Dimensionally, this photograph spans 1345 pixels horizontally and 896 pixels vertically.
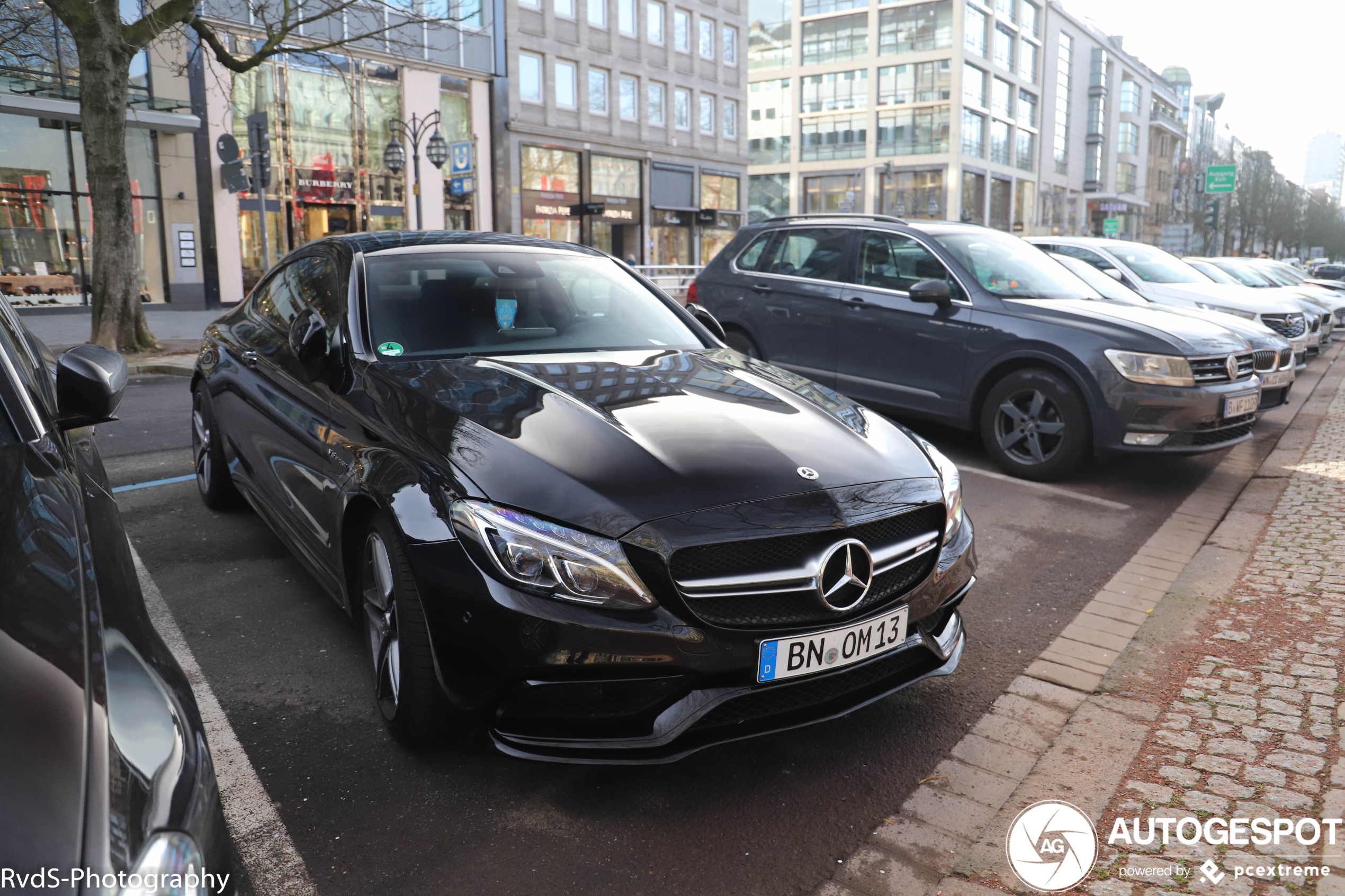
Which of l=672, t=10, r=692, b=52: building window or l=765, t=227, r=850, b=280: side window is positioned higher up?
l=672, t=10, r=692, b=52: building window

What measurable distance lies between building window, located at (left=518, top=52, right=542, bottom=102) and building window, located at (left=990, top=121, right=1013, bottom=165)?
36539 millimetres

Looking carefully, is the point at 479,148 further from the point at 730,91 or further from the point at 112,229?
the point at 112,229

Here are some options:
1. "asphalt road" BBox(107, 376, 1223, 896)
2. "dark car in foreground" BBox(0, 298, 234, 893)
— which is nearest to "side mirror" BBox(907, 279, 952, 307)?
"asphalt road" BBox(107, 376, 1223, 896)

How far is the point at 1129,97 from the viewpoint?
3378 inches

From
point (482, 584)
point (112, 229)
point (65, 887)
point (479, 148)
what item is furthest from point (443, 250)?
point (479, 148)

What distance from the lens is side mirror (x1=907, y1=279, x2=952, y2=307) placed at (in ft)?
23.2

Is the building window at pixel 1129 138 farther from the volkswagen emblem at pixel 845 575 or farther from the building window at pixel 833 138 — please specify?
the volkswagen emblem at pixel 845 575

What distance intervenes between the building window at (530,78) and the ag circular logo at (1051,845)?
3456 centimetres

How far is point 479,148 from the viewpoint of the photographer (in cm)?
3322

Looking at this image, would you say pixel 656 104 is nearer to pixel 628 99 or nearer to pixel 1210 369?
pixel 628 99

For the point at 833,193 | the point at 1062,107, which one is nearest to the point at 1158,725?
the point at 833,193

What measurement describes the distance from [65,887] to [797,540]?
183 cm

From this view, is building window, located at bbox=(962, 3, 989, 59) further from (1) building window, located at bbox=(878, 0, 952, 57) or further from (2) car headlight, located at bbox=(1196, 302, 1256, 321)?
(2) car headlight, located at bbox=(1196, 302, 1256, 321)

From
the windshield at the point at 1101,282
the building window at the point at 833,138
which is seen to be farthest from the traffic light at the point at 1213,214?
the windshield at the point at 1101,282
